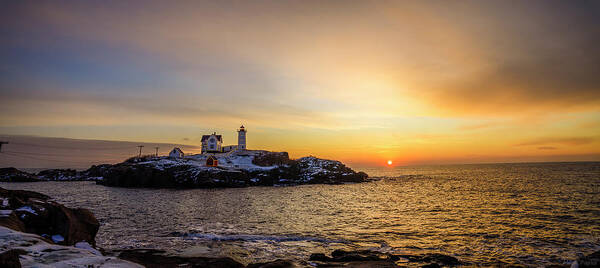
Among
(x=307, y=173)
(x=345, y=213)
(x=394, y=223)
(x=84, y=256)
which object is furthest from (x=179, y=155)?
(x=84, y=256)

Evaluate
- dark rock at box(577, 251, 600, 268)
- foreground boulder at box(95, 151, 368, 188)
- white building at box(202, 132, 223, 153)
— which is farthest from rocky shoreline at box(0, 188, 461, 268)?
white building at box(202, 132, 223, 153)

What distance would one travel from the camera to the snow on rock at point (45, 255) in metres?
8.85

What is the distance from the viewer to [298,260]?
16938 mm

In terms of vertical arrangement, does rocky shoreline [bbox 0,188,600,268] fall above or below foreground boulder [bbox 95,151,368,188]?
above

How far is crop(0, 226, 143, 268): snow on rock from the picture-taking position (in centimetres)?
885

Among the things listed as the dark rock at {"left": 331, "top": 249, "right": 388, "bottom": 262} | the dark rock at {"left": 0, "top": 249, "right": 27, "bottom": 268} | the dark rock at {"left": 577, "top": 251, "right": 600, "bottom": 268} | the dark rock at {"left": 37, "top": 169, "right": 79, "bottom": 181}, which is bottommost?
the dark rock at {"left": 37, "top": 169, "right": 79, "bottom": 181}

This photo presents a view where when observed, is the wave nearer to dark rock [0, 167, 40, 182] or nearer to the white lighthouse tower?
the white lighthouse tower

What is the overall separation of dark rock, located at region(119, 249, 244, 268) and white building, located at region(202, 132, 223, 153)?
11353 cm

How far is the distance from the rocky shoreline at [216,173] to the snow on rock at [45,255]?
261ft

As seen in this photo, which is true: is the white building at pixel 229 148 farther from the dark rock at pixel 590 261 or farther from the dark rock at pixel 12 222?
the dark rock at pixel 590 261

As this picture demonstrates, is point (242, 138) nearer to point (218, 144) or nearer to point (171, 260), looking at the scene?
point (218, 144)

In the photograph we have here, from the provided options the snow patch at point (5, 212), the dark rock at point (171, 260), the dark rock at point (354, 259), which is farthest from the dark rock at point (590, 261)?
the snow patch at point (5, 212)

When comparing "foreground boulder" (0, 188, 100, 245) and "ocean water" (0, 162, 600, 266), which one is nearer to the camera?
"foreground boulder" (0, 188, 100, 245)

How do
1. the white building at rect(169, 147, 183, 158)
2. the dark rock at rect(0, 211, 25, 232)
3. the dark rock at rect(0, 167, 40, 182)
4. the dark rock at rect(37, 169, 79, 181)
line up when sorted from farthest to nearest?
the white building at rect(169, 147, 183, 158) → the dark rock at rect(37, 169, 79, 181) → the dark rock at rect(0, 167, 40, 182) → the dark rock at rect(0, 211, 25, 232)
